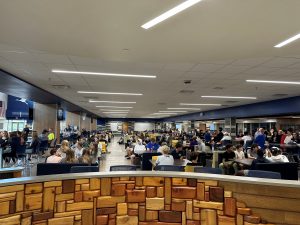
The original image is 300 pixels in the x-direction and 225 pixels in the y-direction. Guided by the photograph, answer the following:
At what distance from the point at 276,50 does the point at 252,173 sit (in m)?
1.93

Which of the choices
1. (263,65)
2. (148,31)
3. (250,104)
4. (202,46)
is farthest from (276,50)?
(250,104)

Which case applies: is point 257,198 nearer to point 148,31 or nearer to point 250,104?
point 148,31

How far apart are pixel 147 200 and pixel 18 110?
40.4 feet

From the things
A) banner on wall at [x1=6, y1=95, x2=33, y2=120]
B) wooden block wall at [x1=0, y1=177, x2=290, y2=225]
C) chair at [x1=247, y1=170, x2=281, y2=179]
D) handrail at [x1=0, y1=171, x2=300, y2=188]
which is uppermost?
banner on wall at [x1=6, y1=95, x2=33, y2=120]

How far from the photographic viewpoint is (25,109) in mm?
13820

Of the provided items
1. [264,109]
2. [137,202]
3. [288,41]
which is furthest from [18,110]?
[288,41]

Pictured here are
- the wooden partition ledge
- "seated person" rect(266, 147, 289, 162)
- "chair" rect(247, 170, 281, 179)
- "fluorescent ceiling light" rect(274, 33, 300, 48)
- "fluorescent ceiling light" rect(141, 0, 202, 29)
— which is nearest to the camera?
"fluorescent ceiling light" rect(141, 0, 202, 29)

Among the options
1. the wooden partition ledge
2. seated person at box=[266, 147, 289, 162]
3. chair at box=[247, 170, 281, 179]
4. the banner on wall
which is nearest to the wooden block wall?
→ the wooden partition ledge

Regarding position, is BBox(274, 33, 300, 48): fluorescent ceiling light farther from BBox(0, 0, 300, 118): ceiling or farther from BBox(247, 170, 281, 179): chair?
BBox(247, 170, 281, 179): chair

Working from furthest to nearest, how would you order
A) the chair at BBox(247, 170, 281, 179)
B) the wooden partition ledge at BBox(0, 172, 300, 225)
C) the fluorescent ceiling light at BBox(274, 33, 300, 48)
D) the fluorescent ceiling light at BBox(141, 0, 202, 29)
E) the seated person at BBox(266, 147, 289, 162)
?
the seated person at BBox(266, 147, 289, 162) → the chair at BBox(247, 170, 281, 179) → the fluorescent ceiling light at BBox(274, 33, 300, 48) → the wooden partition ledge at BBox(0, 172, 300, 225) → the fluorescent ceiling light at BBox(141, 0, 202, 29)

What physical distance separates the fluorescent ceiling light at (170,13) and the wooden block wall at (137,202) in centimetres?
185

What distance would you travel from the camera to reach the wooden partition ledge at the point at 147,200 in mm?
2748

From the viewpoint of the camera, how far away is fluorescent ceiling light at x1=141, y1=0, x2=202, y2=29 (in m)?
2.44

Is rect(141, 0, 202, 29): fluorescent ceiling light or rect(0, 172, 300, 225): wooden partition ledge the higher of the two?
rect(141, 0, 202, 29): fluorescent ceiling light
